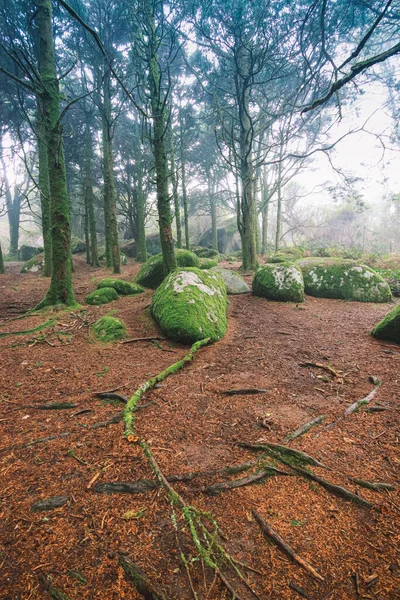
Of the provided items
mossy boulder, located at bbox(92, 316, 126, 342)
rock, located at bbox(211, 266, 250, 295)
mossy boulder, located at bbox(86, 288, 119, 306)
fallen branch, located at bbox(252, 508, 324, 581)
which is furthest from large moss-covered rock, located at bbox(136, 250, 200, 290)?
fallen branch, located at bbox(252, 508, 324, 581)

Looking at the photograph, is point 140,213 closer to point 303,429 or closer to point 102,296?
point 102,296

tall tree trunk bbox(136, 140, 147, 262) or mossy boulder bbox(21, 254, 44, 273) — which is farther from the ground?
tall tree trunk bbox(136, 140, 147, 262)

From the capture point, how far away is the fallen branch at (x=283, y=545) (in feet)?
3.95

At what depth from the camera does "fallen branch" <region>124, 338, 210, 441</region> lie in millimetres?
2189

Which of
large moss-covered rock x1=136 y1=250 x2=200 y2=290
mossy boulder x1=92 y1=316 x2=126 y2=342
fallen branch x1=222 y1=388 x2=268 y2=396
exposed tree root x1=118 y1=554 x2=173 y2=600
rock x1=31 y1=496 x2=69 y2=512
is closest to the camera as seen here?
exposed tree root x1=118 y1=554 x2=173 y2=600

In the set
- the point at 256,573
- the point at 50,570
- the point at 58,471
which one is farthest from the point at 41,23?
the point at 256,573

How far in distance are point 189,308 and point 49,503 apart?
3260 millimetres

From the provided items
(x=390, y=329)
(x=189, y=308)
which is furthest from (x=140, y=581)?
(x=390, y=329)

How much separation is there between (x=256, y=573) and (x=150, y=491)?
72 cm

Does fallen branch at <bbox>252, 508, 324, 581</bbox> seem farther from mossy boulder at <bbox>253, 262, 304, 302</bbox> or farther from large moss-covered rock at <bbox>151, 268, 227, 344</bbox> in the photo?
mossy boulder at <bbox>253, 262, 304, 302</bbox>

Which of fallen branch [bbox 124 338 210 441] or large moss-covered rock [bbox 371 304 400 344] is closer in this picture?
fallen branch [bbox 124 338 210 441]

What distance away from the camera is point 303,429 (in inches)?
87.4

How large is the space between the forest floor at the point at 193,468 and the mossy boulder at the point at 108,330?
0.41m

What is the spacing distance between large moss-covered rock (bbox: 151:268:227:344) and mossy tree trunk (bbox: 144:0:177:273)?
64.2 inches
